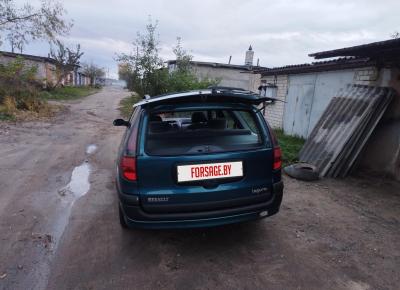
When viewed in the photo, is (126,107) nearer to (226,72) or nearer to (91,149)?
(226,72)

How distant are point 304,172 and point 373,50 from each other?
2602 millimetres

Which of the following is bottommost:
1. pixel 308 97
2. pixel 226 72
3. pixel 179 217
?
pixel 179 217

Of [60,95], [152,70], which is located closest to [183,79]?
[152,70]

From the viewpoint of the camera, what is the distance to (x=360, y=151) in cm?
618

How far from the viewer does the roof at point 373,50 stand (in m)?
5.25

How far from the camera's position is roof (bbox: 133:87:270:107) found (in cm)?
292

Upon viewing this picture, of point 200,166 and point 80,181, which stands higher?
point 200,166

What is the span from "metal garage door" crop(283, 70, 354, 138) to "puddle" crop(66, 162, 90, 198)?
680cm

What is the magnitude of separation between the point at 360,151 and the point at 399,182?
90 cm

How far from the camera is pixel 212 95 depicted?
2979mm

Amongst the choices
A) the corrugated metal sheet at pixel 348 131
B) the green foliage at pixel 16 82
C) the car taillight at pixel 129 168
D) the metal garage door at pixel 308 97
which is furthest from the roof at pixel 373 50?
the green foliage at pixel 16 82

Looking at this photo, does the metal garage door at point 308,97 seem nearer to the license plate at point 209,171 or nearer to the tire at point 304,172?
the tire at point 304,172

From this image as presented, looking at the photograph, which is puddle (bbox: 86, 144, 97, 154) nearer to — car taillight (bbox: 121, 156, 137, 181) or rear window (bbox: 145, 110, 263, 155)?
rear window (bbox: 145, 110, 263, 155)

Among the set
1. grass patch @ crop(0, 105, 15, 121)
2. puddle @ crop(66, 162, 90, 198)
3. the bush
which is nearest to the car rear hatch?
puddle @ crop(66, 162, 90, 198)
